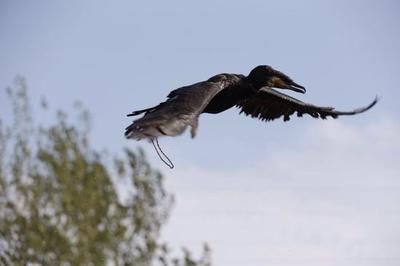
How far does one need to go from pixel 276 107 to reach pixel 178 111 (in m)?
3.61

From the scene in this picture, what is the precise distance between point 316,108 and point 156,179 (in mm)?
21191

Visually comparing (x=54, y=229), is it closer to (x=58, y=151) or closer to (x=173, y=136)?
(x=58, y=151)

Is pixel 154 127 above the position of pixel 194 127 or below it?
below

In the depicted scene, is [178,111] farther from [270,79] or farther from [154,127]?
[270,79]

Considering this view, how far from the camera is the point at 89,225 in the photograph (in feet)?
120

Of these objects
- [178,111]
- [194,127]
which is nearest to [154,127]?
[194,127]

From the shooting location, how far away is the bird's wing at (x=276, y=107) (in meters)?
14.4

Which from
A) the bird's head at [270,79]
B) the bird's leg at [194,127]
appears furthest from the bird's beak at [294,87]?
the bird's leg at [194,127]

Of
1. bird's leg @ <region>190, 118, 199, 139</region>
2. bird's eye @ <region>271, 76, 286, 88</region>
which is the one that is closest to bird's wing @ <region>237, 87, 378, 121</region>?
bird's eye @ <region>271, 76, 286, 88</region>

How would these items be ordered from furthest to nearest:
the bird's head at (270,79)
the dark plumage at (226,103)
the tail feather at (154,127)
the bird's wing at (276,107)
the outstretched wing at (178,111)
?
the bird's wing at (276,107), the bird's head at (270,79), the dark plumage at (226,103), the outstretched wing at (178,111), the tail feather at (154,127)

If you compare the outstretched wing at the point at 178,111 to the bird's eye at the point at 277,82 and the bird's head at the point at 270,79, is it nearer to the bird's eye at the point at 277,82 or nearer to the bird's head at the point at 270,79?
the bird's head at the point at 270,79

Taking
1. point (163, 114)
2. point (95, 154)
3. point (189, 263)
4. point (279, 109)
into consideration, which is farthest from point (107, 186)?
point (163, 114)

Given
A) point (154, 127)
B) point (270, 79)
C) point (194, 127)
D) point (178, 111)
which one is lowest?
point (154, 127)

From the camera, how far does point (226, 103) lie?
13.2 meters
